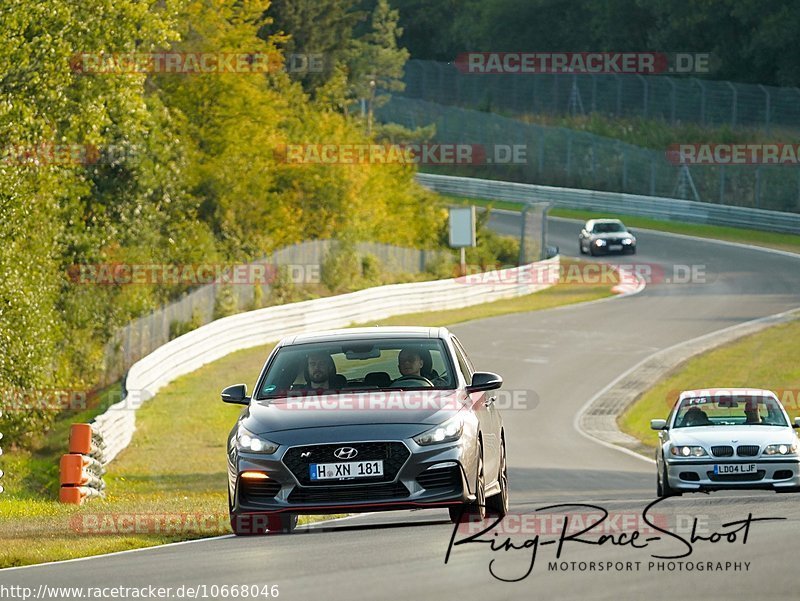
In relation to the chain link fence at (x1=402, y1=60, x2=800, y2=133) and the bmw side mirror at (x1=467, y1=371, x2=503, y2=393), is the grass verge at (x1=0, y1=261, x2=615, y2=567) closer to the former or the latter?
the bmw side mirror at (x1=467, y1=371, x2=503, y2=393)

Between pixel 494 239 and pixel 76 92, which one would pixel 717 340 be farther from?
pixel 494 239

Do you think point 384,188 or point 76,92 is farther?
point 384,188

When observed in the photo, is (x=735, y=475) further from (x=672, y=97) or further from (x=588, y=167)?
(x=672, y=97)

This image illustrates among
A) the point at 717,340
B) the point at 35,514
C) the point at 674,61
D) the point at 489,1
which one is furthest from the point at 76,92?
the point at 489,1

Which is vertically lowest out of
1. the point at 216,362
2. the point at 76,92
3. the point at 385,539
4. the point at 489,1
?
the point at 216,362

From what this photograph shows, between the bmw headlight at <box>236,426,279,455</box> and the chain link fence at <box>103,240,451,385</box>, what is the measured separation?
25128mm

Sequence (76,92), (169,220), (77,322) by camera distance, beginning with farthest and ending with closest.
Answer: (169,220) → (77,322) → (76,92)

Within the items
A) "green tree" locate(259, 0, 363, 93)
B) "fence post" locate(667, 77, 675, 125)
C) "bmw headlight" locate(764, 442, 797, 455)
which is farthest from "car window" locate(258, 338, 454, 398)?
"fence post" locate(667, 77, 675, 125)

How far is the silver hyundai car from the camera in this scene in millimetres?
11547

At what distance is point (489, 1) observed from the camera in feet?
356

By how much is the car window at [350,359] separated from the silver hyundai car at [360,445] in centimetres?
1

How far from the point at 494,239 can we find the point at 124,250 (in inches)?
929

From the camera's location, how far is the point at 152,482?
75.3ft

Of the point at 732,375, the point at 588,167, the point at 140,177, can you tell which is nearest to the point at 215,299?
the point at 140,177
